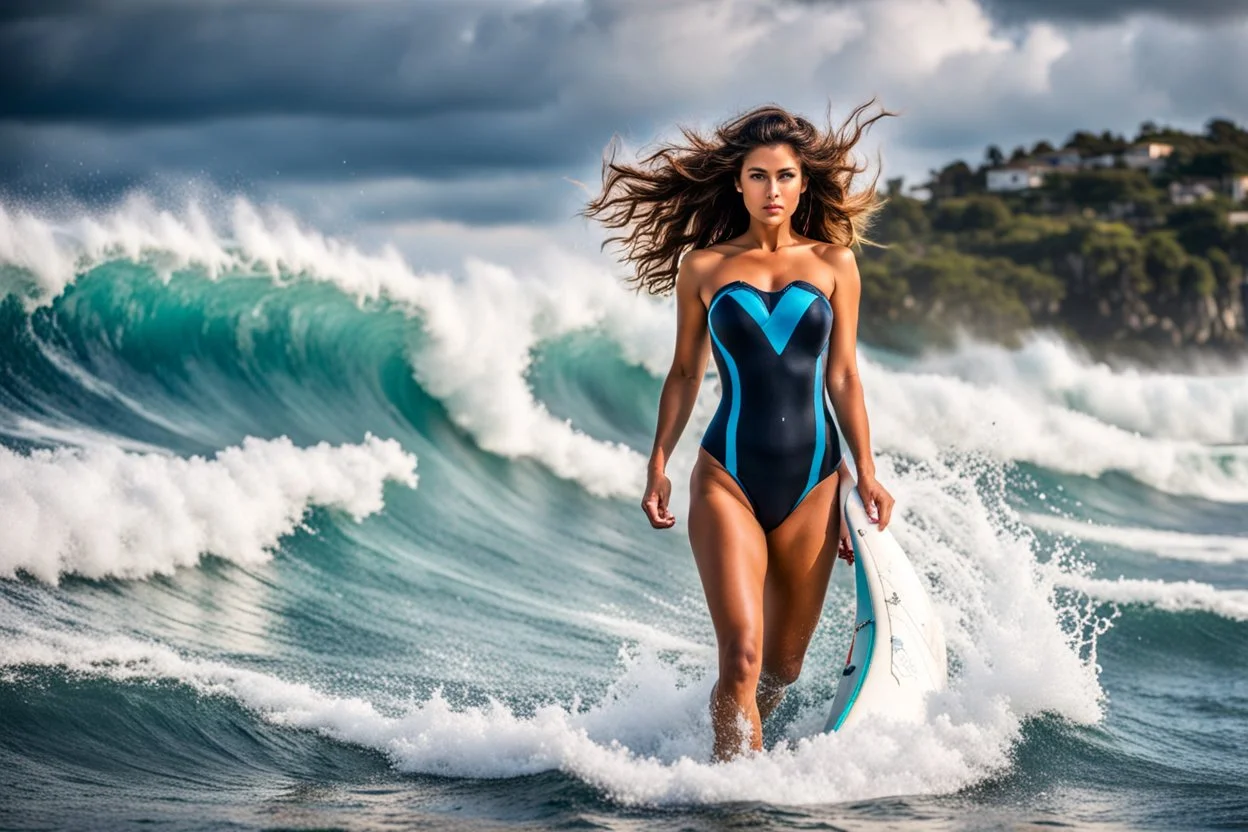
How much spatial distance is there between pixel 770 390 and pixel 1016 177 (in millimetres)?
114422

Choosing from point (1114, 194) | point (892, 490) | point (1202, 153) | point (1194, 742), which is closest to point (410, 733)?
point (1194, 742)

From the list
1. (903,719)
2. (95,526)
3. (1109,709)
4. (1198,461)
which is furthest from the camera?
(1198,461)

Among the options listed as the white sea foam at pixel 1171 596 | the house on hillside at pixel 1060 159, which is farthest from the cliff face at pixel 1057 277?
the white sea foam at pixel 1171 596

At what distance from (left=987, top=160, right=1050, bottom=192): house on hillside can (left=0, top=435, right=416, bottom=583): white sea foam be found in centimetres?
10758

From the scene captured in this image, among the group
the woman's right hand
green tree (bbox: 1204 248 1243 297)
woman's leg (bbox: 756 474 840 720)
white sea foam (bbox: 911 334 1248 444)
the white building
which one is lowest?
woman's leg (bbox: 756 474 840 720)

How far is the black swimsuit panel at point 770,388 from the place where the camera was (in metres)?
4.82

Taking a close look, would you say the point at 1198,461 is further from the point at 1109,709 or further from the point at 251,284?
the point at 1109,709

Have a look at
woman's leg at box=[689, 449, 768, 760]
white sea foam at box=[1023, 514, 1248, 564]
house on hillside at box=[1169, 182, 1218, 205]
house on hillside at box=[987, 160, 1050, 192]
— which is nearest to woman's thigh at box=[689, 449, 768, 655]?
woman's leg at box=[689, 449, 768, 760]

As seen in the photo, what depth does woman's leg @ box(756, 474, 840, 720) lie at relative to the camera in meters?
4.88

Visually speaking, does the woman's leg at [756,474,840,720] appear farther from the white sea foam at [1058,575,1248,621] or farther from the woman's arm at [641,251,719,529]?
the white sea foam at [1058,575,1248,621]

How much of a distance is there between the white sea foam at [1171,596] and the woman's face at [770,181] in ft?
18.1

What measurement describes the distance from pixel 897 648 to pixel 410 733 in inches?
68.5

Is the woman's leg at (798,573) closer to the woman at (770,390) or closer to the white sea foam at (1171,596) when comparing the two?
the woman at (770,390)

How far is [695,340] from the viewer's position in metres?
4.94
